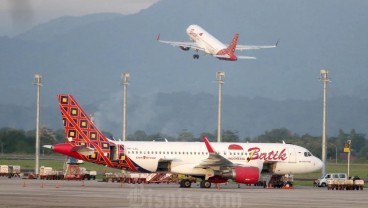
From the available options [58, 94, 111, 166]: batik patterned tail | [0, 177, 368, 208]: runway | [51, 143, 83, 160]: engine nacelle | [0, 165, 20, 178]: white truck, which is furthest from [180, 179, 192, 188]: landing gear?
[0, 165, 20, 178]: white truck

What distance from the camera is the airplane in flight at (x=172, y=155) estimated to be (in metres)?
78.2

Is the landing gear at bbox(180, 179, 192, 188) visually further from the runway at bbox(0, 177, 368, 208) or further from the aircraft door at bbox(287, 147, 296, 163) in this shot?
the aircraft door at bbox(287, 147, 296, 163)

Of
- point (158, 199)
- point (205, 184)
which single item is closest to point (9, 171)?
point (205, 184)

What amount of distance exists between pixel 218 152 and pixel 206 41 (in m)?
49.9

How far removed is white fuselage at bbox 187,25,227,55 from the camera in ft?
417

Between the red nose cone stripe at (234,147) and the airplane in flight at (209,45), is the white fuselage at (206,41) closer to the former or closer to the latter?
the airplane in flight at (209,45)

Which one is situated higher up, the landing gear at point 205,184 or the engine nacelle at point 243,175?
the engine nacelle at point 243,175

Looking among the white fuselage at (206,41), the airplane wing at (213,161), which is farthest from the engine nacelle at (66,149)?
the white fuselage at (206,41)

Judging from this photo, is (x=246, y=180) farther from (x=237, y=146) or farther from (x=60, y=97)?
(x=60, y=97)

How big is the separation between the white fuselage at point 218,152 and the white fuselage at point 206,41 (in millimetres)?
44048

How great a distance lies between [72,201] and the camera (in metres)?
54.7

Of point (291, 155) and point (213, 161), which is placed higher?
point (291, 155)

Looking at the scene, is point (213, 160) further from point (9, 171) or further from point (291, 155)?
point (9, 171)

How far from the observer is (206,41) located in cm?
12950
